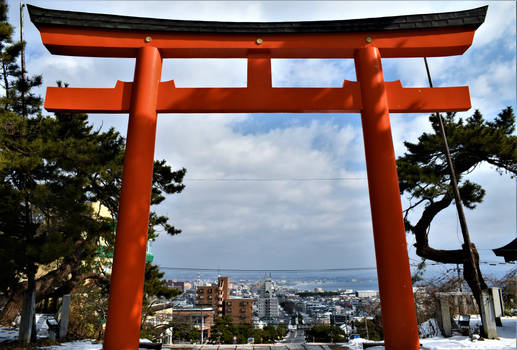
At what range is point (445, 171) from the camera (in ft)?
24.3

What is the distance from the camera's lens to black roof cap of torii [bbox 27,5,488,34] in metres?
3.89

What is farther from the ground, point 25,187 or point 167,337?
point 25,187

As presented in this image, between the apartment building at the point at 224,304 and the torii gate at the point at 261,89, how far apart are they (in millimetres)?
39968

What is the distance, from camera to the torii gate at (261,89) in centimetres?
326

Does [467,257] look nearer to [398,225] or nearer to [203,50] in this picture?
[398,225]

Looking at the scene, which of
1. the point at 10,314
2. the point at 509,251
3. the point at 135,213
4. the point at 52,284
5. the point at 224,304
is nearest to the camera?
the point at 135,213

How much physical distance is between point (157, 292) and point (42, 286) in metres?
2.71

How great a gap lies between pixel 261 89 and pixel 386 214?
6.97 ft

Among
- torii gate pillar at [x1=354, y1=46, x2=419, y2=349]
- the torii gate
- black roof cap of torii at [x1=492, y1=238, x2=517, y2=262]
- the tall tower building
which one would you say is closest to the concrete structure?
the torii gate

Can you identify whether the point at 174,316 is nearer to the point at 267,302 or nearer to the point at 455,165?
the point at 455,165

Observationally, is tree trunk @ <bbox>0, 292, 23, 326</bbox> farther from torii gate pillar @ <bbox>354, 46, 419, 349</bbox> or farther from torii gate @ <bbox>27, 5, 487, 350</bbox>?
torii gate pillar @ <bbox>354, 46, 419, 349</bbox>

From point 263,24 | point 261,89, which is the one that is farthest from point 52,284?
point 263,24

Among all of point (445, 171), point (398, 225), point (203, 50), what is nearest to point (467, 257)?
point (445, 171)

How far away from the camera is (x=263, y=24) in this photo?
13.1ft
